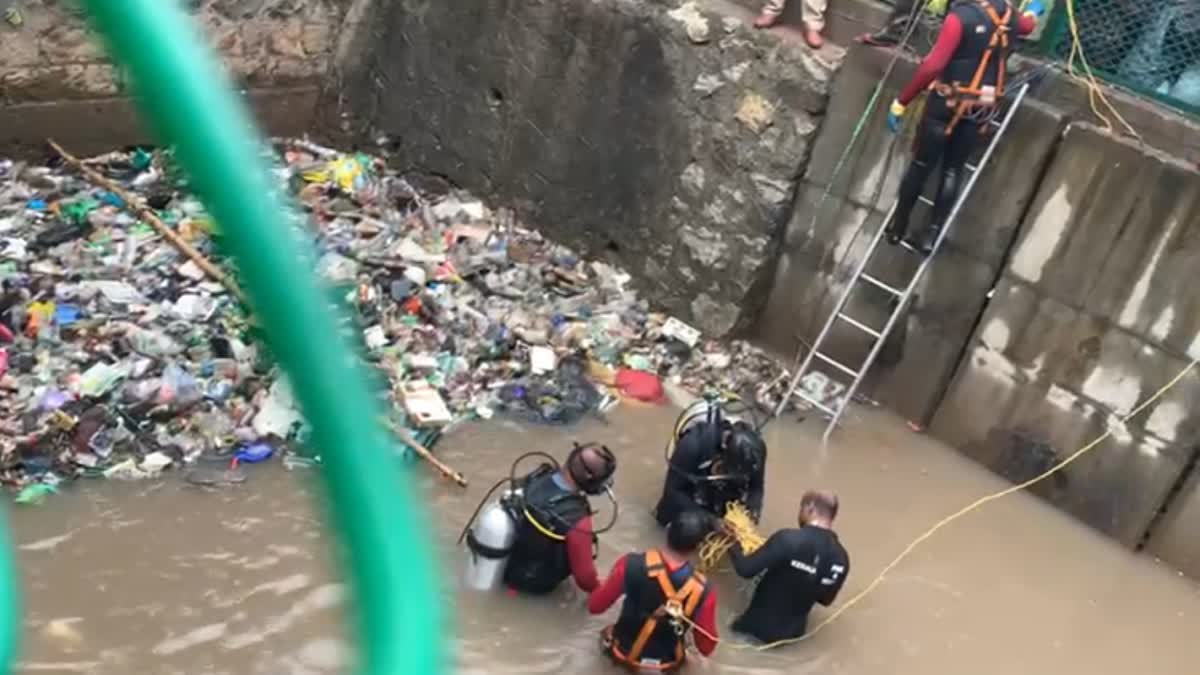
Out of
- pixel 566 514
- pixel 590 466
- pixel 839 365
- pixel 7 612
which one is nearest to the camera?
pixel 7 612

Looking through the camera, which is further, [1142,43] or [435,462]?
[1142,43]

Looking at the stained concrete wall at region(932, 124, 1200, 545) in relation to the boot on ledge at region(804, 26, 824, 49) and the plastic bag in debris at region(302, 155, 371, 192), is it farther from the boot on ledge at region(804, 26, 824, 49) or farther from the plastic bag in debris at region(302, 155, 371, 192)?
the plastic bag in debris at region(302, 155, 371, 192)

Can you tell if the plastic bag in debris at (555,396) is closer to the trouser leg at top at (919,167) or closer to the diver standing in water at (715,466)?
the diver standing in water at (715,466)

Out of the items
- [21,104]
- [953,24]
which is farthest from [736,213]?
[21,104]

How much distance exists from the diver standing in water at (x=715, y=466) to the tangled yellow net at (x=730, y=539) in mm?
81

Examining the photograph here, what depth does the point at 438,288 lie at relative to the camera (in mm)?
8266

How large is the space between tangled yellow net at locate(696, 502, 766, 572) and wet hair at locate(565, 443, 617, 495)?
105 cm

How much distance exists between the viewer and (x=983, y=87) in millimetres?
6906

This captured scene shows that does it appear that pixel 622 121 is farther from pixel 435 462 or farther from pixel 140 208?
pixel 140 208

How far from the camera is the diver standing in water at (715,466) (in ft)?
20.5

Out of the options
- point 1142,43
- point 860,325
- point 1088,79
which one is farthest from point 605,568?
point 1142,43

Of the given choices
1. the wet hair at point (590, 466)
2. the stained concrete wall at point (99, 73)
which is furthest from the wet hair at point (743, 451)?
the stained concrete wall at point (99, 73)

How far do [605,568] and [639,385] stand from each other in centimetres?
178

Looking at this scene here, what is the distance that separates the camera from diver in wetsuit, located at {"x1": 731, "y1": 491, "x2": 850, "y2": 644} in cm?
553
